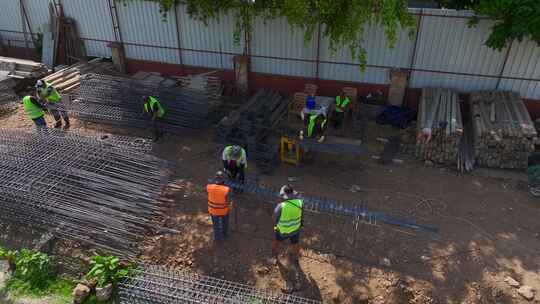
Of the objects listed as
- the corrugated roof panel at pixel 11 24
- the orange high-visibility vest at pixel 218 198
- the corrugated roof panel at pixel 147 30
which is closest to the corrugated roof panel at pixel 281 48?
the corrugated roof panel at pixel 147 30

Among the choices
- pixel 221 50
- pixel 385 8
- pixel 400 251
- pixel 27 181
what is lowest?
pixel 400 251

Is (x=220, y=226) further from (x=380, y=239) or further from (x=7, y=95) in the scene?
(x=7, y=95)

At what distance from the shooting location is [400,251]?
8.63m

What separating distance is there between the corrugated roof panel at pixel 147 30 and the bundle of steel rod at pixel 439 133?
997 centimetres

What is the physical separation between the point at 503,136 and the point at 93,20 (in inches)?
630

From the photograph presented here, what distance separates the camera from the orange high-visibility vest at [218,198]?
313 inches

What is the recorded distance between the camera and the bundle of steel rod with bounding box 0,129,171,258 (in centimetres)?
865

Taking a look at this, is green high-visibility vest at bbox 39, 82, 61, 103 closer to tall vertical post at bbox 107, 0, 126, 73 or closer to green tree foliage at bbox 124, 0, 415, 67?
tall vertical post at bbox 107, 0, 126, 73

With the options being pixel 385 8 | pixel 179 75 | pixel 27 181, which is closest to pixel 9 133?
pixel 27 181

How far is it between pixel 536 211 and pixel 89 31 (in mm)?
17587

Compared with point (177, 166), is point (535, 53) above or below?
above

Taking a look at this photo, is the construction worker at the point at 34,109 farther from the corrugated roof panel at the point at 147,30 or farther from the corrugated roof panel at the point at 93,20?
the corrugated roof panel at the point at 93,20

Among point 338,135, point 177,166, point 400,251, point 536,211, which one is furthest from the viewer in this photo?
point 338,135

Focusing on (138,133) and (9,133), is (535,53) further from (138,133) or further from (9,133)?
(9,133)
